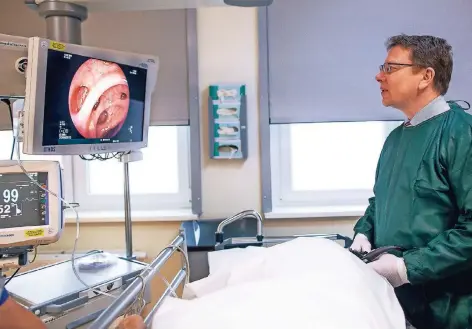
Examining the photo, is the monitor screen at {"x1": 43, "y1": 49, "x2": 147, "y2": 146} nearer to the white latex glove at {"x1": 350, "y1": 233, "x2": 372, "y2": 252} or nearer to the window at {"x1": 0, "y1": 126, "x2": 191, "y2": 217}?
the window at {"x1": 0, "y1": 126, "x2": 191, "y2": 217}

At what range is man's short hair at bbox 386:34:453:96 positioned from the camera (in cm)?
140

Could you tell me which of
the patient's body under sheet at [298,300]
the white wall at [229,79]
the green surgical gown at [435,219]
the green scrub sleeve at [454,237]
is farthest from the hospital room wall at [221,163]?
the patient's body under sheet at [298,300]

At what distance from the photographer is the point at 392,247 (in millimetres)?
1330

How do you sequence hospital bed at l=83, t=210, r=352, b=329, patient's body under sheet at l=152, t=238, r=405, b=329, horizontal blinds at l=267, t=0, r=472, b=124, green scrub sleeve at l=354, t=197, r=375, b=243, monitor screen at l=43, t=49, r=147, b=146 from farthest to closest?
horizontal blinds at l=267, t=0, r=472, b=124 < green scrub sleeve at l=354, t=197, r=375, b=243 < monitor screen at l=43, t=49, r=147, b=146 < hospital bed at l=83, t=210, r=352, b=329 < patient's body under sheet at l=152, t=238, r=405, b=329

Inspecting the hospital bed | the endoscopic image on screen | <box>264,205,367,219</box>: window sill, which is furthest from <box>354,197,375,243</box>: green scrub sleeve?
the endoscopic image on screen

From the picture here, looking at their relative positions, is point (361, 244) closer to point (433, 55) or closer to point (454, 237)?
point (454, 237)

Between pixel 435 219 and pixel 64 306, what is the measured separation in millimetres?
1155

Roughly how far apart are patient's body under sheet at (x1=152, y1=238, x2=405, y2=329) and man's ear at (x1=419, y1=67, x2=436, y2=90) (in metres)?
0.71

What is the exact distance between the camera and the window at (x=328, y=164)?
2373mm

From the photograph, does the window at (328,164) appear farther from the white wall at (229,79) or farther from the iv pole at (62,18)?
the iv pole at (62,18)

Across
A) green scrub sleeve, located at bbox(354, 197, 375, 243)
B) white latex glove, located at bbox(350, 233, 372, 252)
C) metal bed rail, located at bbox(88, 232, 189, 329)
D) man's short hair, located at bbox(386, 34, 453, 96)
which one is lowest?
metal bed rail, located at bbox(88, 232, 189, 329)

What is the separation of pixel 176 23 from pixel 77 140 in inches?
38.8

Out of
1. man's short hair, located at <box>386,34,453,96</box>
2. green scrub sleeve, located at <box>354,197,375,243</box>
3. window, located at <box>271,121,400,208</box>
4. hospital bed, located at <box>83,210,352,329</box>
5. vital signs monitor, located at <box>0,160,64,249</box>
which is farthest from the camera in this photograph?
window, located at <box>271,121,400,208</box>

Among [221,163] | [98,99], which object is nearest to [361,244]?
[221,163]
